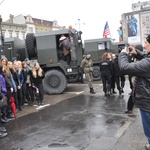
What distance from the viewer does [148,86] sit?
3.55m

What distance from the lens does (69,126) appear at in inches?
234

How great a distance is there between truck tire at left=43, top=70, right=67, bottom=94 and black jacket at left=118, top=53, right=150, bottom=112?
7.24 m

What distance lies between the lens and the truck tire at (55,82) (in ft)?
35.4

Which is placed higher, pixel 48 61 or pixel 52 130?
pixel 48 61

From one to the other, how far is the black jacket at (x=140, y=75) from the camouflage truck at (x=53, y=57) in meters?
7.26

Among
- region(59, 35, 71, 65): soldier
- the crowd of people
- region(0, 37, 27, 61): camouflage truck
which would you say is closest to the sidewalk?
the crowd of people

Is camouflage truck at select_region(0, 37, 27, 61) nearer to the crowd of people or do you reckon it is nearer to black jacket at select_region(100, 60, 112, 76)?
the crowd of people

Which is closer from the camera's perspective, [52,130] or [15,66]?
[52,130]

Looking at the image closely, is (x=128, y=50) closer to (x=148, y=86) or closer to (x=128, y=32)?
(x=148, y=86)

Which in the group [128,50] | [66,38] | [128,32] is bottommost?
[128,50]

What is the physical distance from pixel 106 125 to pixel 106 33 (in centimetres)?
2115

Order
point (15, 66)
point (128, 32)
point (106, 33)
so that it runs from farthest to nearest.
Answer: point (128, 32) → point (106, 33) → point (15, 66)

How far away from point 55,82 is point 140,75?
7.48 meters

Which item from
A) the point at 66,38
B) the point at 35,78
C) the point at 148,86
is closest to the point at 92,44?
the point at 66,38
